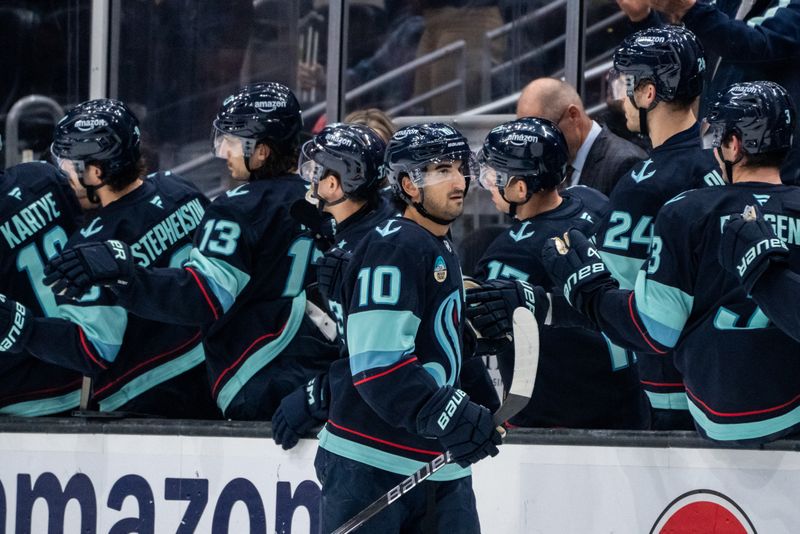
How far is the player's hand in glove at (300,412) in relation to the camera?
4.44m

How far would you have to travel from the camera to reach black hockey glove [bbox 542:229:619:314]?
13.6 ft

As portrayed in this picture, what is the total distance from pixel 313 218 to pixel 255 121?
1.21 feet

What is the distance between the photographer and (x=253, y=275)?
4.76m

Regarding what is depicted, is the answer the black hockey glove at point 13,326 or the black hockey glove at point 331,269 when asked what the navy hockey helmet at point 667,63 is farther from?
the black hockey glove at point 13,326

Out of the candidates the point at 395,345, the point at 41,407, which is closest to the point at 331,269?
the point at 395,345

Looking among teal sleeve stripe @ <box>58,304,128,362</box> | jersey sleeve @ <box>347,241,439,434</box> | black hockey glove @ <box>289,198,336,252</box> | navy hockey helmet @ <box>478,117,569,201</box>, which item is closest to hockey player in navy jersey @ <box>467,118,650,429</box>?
navy hockey helmet @ <box>478,117,569,201</box>

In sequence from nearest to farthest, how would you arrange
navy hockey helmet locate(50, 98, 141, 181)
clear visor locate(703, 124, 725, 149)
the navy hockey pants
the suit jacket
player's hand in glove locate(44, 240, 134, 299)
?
the navy hockey pants → clear visor locate(703, 124, 725, 149) → player's hand in glove locate(44, 240, 134, 299) → navy hockey helmet locate(50, 98, 141, 181) → the suit jacket

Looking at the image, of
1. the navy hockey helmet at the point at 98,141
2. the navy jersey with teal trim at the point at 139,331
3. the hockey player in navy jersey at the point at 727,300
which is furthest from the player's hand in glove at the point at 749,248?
the navy hockey helmet at the point at 98,141

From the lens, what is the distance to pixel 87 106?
498cm

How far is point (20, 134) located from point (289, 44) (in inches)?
56.1

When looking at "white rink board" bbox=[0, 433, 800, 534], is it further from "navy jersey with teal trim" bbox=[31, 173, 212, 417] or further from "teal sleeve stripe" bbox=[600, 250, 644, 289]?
"teal sleeve stripe" bbox=[600, 250, 644, 289]

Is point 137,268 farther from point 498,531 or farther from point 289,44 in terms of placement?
point 289,44

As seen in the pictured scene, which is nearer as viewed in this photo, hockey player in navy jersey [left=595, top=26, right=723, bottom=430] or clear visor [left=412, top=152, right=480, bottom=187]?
clear visor [left=412, top=152, right=480, bottom=187]

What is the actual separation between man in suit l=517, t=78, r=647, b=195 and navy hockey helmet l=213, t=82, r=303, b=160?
100 centimetres
